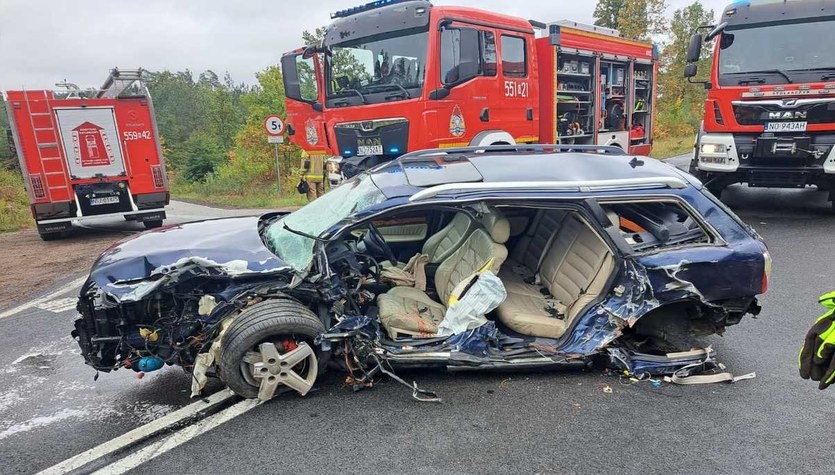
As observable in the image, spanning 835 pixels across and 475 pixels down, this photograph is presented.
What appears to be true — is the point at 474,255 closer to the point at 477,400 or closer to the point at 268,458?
the point at 477,400

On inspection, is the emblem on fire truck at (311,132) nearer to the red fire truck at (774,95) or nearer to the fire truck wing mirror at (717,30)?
the red fire truck at (774,95)

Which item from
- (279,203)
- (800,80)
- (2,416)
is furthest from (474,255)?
(279,203)

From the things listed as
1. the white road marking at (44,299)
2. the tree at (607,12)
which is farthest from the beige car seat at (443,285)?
the tree at (607,12)

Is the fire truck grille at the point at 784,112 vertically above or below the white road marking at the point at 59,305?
above

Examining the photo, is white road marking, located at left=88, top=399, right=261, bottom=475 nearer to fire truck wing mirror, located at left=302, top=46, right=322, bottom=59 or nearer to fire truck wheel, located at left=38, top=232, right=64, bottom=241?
fire truck wing mirror, located at left=302, top=46, right=322, bottom=59

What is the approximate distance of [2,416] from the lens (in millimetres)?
3344

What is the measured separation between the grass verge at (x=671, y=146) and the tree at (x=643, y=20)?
217 inches

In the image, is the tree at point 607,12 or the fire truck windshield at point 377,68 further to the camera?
the tree at point 607,12

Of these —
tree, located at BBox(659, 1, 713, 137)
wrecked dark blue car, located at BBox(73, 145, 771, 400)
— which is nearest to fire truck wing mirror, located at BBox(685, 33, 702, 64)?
wrecked dark blue car, located at BBox(73, 145, 771, 400)

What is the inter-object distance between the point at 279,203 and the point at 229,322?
11269 mm

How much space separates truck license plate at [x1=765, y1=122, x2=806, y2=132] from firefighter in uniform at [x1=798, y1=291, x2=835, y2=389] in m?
6.78

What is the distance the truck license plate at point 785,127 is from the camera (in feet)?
25.1

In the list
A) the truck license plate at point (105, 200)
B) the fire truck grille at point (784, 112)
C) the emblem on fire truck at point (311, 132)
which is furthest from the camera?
the truck license plate at point (105, 200)

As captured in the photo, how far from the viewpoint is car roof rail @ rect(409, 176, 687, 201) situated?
349 centimetres
